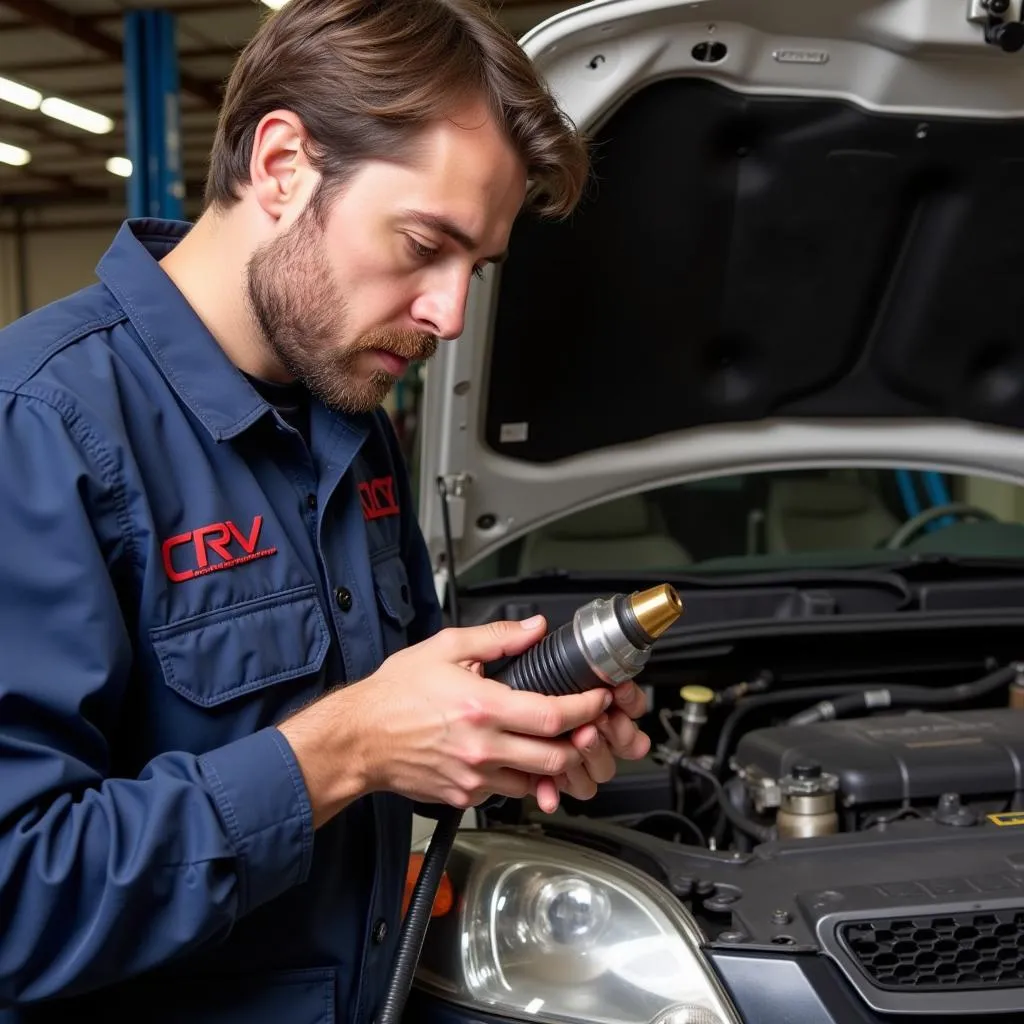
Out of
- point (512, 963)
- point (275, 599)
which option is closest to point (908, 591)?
point (512, 963)

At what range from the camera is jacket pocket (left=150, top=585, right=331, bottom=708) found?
95cm

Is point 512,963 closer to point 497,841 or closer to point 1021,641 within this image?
point 497,841

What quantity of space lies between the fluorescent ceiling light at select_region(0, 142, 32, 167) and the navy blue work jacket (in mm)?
12369

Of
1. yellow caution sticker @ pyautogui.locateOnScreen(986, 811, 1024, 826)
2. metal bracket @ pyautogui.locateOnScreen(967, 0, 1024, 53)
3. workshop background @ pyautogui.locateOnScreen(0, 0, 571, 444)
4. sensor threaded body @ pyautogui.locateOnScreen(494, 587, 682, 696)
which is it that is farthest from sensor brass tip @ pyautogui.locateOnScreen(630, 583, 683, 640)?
workshop background @ pyautogui.locateOnScreen(0, 0, 571, 444)

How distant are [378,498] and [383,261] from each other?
34 centimetres

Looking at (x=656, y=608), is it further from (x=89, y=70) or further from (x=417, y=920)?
(x=89, y=70)

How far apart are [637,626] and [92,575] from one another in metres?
0.44

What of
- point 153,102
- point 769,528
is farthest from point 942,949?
point 153,102

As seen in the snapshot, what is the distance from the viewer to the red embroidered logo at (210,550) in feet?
3.14

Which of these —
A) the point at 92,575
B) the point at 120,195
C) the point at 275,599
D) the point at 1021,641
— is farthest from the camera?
the point at 120,195

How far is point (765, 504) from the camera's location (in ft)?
7.21

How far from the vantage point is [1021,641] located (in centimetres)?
189

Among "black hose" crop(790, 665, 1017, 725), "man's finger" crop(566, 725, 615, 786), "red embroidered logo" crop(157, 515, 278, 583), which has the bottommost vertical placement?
"black hose" crop(790, 665, 1017, 725)

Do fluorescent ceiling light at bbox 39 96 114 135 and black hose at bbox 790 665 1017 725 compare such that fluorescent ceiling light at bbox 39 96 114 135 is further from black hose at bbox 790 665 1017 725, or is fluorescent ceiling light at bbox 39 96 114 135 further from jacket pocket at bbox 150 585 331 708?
jacket pocket at bbox 150 585 331 708
